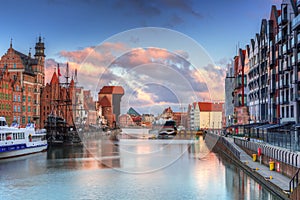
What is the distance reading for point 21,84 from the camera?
104m

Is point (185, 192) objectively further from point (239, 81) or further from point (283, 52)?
point (239, 81)

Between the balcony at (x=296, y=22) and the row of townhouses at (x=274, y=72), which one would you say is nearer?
the balcony at (x=296, y=22)

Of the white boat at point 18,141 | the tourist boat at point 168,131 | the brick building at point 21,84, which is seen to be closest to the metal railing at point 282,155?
the white boat at point 18,141

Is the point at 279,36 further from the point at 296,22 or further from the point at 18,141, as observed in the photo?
the point at 18,141

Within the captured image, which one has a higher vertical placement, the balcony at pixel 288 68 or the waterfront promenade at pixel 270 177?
the balcony at pixel 288 68

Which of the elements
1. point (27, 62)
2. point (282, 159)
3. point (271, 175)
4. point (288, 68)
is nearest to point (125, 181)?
point (271, 175)

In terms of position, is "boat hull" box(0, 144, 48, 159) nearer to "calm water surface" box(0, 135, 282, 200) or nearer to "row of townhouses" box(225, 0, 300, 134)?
"calm water surface" box(0, 135, 282, 200)

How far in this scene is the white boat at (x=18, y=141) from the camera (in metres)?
62.5

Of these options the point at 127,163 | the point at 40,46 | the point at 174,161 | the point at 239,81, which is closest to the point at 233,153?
the point at 174,161

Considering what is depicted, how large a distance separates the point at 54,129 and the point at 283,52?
62.1 m

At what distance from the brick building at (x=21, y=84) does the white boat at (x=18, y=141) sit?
67.5 feet

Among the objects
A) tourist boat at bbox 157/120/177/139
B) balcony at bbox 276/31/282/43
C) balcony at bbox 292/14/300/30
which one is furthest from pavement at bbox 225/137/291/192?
tourist boat at bbox 157/120/177/139

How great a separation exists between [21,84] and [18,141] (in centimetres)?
4019

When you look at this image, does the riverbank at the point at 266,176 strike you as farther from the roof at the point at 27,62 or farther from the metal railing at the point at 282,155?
the roof at the point at 27,62
